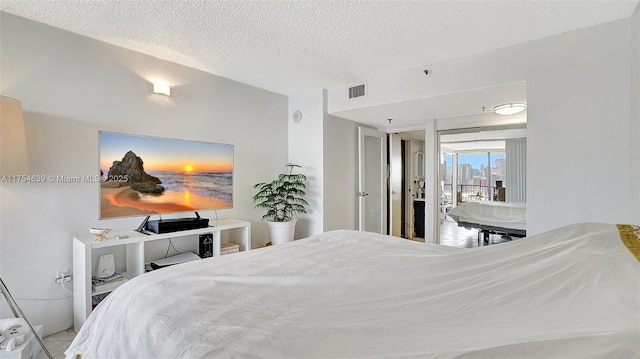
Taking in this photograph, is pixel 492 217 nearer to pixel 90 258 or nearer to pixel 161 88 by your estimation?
pixel 161 88

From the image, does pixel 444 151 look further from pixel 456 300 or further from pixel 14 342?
pixel 14 342

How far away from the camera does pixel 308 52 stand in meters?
2.86

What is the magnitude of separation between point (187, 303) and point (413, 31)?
8.34 ft

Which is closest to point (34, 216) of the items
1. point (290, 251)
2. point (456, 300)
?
point (290, 251)

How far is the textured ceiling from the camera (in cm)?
212

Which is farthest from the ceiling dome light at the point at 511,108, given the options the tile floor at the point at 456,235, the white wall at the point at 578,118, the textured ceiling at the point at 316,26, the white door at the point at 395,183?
the white door at the point at 395,183

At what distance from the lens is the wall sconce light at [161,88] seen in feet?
9.90

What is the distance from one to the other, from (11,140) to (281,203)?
101 inches

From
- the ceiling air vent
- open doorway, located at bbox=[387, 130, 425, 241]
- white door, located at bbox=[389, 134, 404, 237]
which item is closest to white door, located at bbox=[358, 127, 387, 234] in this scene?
white door, located at bbox=[389, 134, 404, 237]

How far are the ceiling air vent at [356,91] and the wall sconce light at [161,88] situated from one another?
2173 millimetres

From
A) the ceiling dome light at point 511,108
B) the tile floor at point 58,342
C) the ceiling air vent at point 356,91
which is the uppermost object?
the ceiling air vent at point 356,91

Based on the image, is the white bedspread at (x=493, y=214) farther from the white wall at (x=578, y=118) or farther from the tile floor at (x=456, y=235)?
the white wall at (x=578, y=118)

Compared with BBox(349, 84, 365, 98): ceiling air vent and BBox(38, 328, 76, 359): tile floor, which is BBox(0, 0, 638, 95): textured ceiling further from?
BBox(38, 328, 76, 359): tile floor

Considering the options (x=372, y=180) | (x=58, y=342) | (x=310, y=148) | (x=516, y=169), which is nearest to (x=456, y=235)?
(x=516, y=169)
